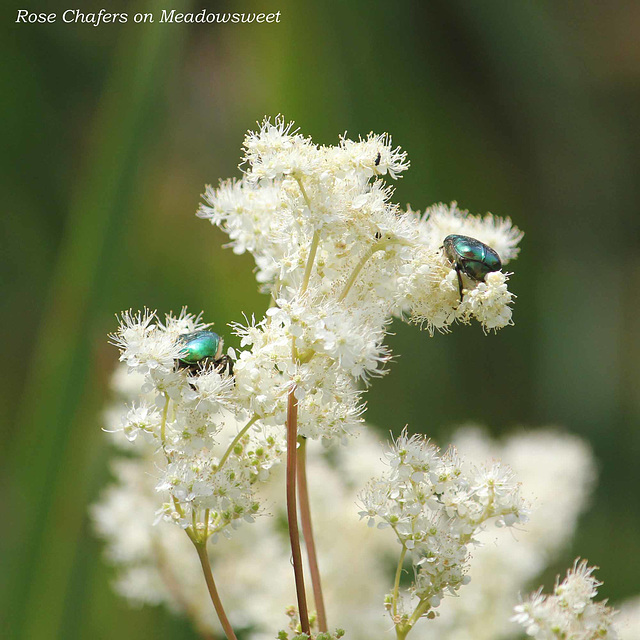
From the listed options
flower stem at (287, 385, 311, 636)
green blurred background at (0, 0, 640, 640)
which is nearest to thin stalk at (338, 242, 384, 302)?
flower stem at (287, 385, 311, 636)

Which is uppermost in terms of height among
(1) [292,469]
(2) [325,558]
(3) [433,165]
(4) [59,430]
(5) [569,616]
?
(3) [433,165]

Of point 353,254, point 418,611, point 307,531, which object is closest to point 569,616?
point 418,611

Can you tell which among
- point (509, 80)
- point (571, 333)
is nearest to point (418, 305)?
point (571, 333)

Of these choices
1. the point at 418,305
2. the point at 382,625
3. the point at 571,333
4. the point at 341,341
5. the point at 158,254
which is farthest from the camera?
the point at 571,333

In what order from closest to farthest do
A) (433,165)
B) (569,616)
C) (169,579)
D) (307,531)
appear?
1. (569,616)
2. (307,531)
3. (169,579)
4. (433,165)

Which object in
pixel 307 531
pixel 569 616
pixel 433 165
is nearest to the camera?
pixel 569 616

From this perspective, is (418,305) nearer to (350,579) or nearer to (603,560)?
(350,579)

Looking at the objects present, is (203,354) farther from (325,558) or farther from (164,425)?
(325,558)
